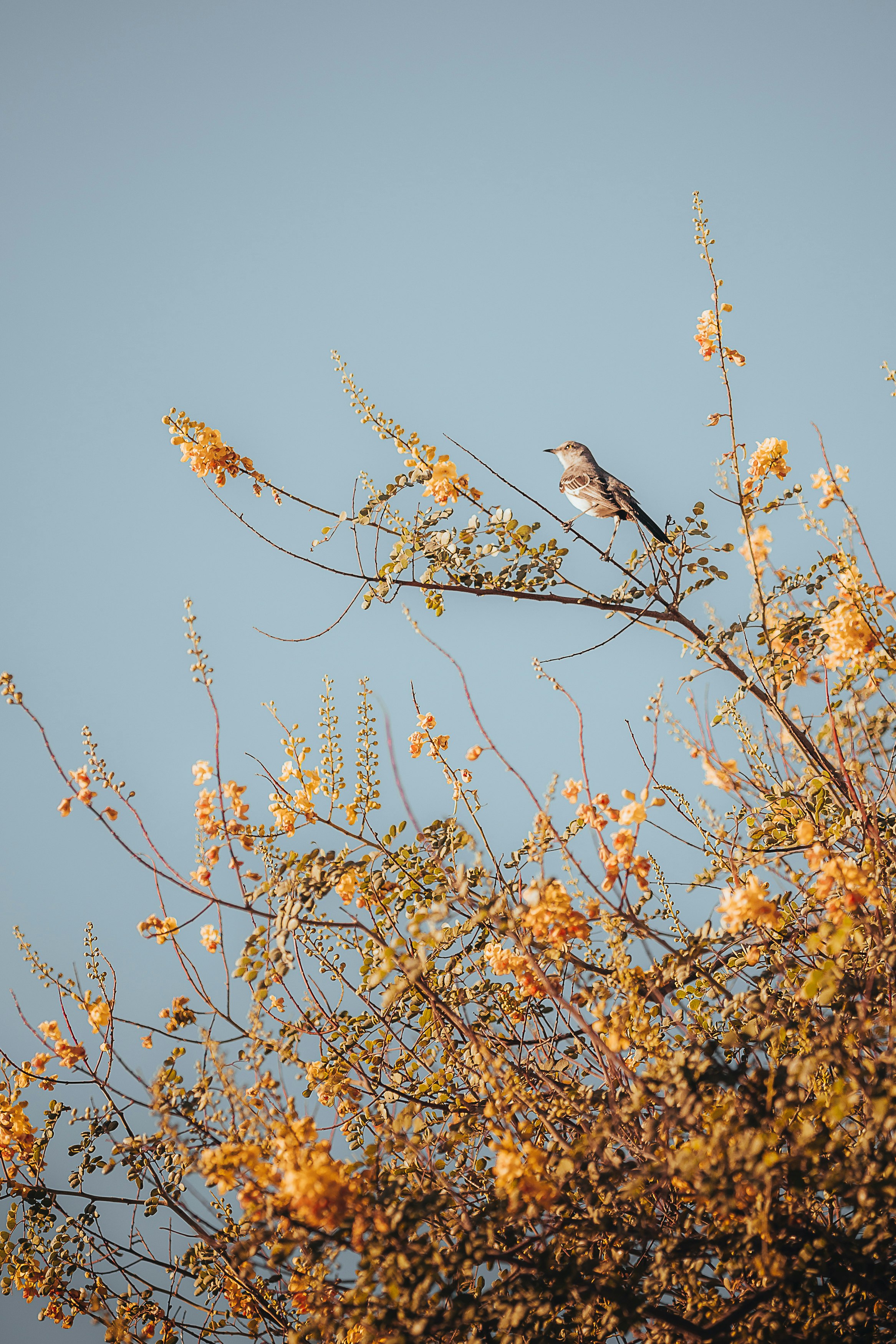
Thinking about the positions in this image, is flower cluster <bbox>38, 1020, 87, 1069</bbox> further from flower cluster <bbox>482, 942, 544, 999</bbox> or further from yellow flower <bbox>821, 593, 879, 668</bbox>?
yellow flower <bbox>821, 593, 879, 668</bbox>

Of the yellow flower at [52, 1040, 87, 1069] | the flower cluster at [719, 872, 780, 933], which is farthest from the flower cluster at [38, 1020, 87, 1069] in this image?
the flower cluster at [719, 872, 780, 933]

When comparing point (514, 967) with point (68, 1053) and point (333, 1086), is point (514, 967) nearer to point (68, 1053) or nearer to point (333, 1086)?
point (333, 1086)

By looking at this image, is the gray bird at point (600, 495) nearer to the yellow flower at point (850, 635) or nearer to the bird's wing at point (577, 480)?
the bird's wing at point (577, 480)

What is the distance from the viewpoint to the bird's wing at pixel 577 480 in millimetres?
4320

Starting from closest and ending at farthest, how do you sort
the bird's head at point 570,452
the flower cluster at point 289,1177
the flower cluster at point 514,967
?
the flower cluster at point 289,1177, the flower cluster at point 514,967, the bird's head at point 570,452

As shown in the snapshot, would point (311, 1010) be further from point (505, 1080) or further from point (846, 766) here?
point (846, 766)

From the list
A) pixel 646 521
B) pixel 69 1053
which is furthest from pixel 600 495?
pixel 69 1053

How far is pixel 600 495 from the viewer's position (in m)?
4.14

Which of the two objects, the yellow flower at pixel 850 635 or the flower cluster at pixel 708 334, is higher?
the flower cluster at pixel 708 334

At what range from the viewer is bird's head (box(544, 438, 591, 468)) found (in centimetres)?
538

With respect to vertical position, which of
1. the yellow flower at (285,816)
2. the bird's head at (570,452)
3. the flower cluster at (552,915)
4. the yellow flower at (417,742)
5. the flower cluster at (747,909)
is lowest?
the flower cluster at (747,909)

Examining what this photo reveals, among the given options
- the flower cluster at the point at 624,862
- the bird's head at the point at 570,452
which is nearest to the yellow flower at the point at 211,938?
the flower cluster at the point at 624,862

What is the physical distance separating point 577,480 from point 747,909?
10.3ft

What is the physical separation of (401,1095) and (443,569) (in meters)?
1.75
